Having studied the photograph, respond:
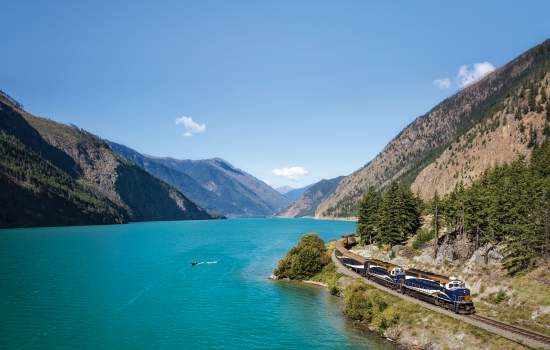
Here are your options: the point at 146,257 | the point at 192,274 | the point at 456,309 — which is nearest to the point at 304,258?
the point at 192,274

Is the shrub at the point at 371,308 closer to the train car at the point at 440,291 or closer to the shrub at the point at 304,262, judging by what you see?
the train car at the point at 440,291

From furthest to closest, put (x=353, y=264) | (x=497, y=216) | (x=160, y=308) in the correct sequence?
(x=353, y=264)
(x=497, y=216)
(x=160, y=308)

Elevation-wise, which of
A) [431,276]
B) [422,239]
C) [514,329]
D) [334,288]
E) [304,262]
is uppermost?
[422,239]

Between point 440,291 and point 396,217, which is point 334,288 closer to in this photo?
point 440,291

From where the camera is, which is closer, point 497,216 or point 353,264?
point 497,216

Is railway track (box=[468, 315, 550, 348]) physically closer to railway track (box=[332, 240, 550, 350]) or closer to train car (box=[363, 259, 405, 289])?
railway track (box=[332, 240, 550, 350])

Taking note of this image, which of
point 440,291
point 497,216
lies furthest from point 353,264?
point 440,291
